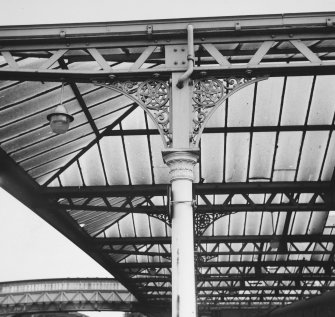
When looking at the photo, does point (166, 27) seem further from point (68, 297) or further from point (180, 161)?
point (68, 297)

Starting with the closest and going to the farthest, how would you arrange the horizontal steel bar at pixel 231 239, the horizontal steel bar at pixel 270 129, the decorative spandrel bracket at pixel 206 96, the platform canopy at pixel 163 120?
the decorative spandrel bracket at pixel 206 96 → the platform canopy at pixel 163 120 → the horizontal steel bar at pixel 270 129 → the horizontal steel bar at pixel 231 239

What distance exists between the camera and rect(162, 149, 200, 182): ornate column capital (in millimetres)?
5391

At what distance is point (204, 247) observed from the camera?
19188mm

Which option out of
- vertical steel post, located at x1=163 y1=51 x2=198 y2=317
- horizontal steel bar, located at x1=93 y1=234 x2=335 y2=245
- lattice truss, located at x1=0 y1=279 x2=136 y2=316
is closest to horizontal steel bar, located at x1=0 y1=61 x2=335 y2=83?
vertical steel post, located at x1=163 y1=51 x2=198 y2=317

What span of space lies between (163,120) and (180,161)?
588mm

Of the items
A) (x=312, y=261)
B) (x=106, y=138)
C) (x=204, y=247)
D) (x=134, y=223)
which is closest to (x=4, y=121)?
(x=106, y=138)

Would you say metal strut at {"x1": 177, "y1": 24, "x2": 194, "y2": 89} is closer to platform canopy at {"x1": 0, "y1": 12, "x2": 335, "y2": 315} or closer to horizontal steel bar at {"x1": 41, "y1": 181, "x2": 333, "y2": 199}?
platform canopy at {"x1": 0, "y1": 12, "x2": 335, "y2": 315}

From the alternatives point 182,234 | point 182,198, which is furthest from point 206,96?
point 182,234

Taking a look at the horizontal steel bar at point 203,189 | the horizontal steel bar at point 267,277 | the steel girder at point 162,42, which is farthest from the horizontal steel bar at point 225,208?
the horizontal steel bar at point 267,277

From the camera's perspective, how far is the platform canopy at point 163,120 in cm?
591

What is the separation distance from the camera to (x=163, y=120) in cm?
562

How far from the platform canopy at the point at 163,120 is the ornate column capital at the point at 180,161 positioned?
122 mm

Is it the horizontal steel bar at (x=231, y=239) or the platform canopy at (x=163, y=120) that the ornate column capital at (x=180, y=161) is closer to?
the platform canopy at (x=163, y=120)

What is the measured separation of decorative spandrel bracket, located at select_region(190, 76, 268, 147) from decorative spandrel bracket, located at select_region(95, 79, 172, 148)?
0.34 metres
